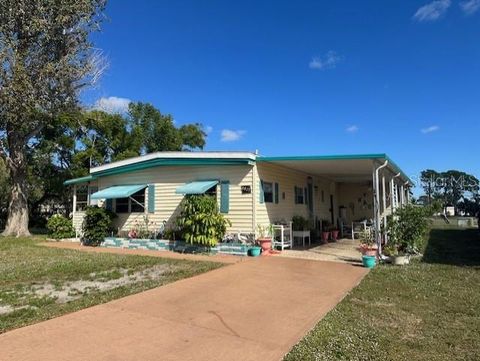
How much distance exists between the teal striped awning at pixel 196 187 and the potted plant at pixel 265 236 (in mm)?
1950

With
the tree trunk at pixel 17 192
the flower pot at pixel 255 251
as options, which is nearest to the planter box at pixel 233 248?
the flower pot at pixel 255 251

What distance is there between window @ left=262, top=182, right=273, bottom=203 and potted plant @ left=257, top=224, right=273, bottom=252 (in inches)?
34.1

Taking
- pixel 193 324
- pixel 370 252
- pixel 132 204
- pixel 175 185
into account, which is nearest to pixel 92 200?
pixel 132 204

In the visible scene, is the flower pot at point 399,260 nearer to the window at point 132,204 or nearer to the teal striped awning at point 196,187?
the teal striped awning at point 196,187

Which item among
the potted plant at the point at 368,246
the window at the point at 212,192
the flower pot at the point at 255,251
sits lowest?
the flower pot at the point at 255,251

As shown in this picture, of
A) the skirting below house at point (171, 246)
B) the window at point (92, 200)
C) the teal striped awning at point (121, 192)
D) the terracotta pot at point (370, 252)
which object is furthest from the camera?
the window at point (92, 200)

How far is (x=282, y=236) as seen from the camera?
1212 cm

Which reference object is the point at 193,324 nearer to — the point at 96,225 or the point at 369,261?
the point at 369,261

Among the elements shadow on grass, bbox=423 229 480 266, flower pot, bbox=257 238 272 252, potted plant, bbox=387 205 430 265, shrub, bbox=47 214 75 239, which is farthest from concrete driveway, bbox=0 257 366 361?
shrub, bbox=47 214 75 239

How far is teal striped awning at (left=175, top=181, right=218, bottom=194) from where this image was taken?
11555 mm

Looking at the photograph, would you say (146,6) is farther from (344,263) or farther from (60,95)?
(344,263)

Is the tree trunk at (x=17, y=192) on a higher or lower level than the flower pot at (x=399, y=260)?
higher

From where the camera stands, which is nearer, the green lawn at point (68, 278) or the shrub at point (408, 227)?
the green lawn at point (68, 278)

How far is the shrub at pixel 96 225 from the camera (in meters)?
14.3
